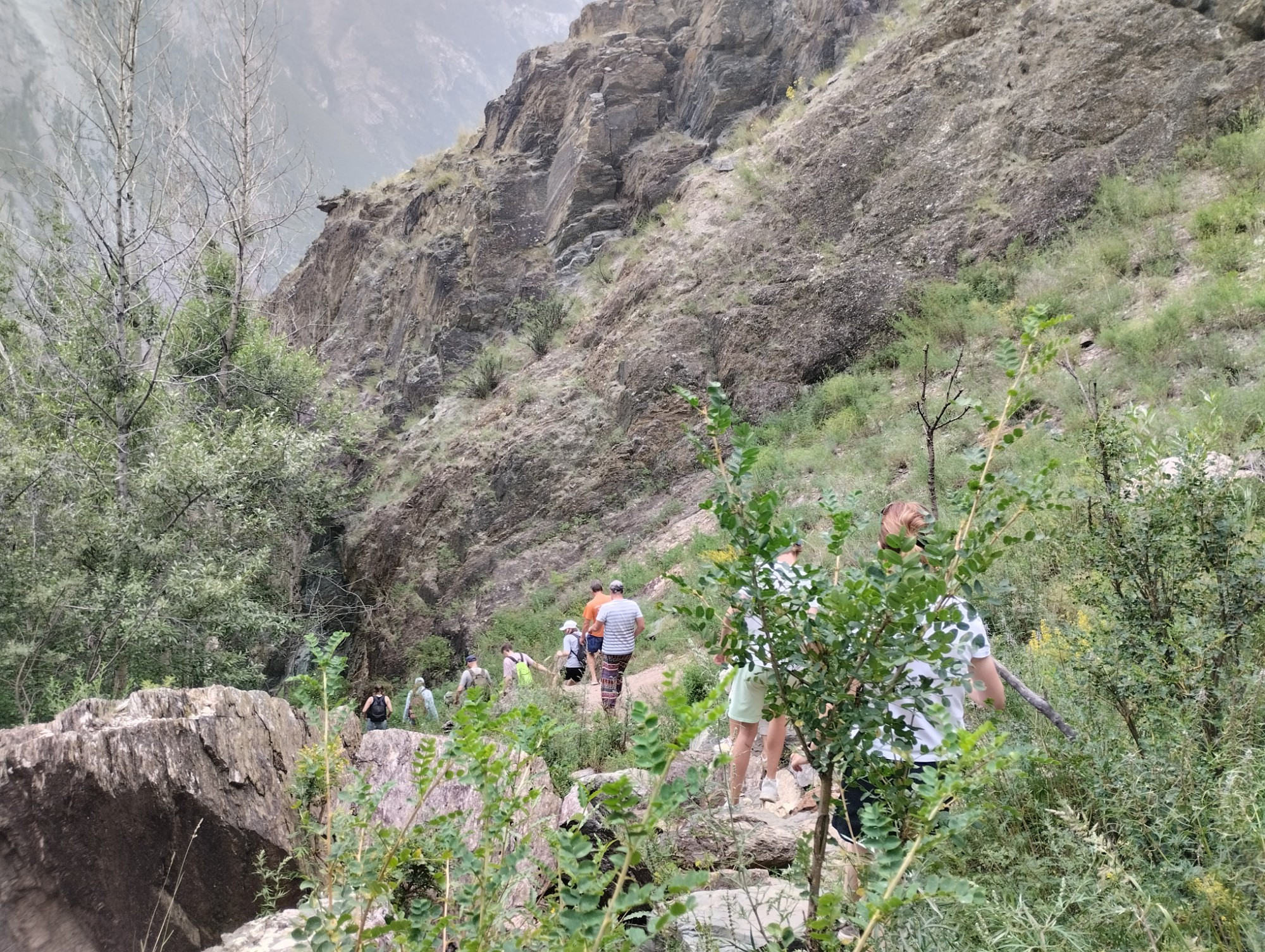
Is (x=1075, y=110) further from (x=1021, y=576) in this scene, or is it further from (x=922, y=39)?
(x=1021, y=576)

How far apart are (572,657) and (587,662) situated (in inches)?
8.3

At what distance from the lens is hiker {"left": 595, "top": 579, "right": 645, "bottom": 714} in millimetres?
6719

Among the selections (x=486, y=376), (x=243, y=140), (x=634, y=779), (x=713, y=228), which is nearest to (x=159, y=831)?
(x=634, y=779)

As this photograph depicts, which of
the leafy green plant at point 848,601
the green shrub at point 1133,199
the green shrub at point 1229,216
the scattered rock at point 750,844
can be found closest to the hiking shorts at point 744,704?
the scattered rock at point 750,844

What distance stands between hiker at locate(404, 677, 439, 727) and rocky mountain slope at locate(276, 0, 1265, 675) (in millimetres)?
2844

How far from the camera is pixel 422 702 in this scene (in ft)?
30.6

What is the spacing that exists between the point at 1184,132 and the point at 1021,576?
29.6 ft

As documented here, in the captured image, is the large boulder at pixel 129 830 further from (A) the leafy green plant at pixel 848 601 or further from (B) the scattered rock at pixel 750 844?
(A) the leafy green plant at pixel 848 601

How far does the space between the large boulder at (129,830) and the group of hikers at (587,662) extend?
2625 millimetres

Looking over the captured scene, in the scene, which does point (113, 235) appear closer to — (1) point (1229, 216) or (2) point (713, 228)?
(2) point (713, 228)

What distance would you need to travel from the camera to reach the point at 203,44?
47.1 ft

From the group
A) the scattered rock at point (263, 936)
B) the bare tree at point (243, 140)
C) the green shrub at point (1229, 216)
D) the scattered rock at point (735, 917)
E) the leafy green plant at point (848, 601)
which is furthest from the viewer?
the bare tree at point (243, 140)

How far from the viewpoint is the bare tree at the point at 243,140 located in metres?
13.9

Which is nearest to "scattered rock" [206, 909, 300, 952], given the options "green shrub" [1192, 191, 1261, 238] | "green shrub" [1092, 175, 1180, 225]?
"green shrub" [1192, 191, 1261, 238]
